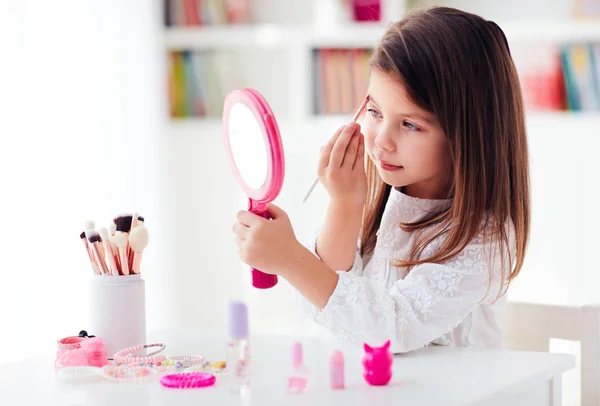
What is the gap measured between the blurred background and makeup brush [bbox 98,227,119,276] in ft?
3.81

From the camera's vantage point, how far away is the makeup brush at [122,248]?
1.14m

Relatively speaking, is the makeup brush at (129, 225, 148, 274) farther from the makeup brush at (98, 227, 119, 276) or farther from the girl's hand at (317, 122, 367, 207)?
the girl's hand at (317, 122, 367, 207)

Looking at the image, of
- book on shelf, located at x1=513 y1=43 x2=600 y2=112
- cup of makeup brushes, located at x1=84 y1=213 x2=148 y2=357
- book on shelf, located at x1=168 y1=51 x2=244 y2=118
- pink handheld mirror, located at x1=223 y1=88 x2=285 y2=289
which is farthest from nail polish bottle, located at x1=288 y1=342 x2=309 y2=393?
book on shelf, located at x1=168 y1=51 x2=244 y2=118

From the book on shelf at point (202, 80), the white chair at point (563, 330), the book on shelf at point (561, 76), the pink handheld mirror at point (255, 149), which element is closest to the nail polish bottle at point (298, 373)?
the pink handheld mirror at point (255, 149)

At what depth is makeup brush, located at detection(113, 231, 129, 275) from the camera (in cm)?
114

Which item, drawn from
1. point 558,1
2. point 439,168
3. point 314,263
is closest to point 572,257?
point 558,1

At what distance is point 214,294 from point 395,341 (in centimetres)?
197

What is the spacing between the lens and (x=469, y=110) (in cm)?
125

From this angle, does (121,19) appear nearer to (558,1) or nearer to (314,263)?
(558,1)

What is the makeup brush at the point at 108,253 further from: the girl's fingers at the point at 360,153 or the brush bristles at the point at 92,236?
the girl's fingers at the point at 360,153

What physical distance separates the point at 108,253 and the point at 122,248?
0.02 m

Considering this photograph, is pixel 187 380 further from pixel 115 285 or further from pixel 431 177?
pixel 431 177

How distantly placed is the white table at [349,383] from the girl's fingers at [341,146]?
0.25 m

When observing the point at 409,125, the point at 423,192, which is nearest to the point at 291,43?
the point at 423,192
